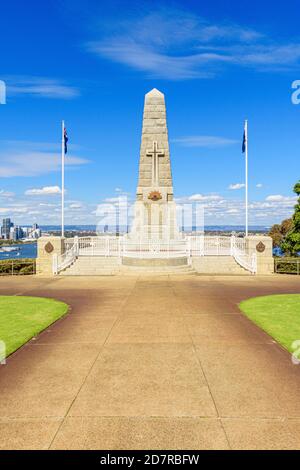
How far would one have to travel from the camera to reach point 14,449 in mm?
3666

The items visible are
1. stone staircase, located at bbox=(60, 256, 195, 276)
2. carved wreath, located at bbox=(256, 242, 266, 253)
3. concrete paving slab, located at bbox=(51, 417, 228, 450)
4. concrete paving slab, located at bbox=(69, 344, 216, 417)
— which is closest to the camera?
concrete paving slab, located at bbox=(51, 417, 228, 450)

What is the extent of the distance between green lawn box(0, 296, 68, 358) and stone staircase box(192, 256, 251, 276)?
11471mm

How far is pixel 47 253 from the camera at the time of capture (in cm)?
2131

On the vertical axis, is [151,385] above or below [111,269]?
below

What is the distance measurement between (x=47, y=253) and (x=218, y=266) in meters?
10.1

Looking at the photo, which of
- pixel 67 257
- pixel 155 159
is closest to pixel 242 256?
pixel 67 257

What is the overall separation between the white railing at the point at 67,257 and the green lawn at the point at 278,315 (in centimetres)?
1209

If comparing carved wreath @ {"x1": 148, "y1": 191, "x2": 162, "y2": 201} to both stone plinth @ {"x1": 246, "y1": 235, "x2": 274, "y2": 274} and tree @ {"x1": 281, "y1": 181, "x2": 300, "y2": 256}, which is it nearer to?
stone plinth @ {"x1": 246, "y1": 235, "x2": 274, "y2": 274}

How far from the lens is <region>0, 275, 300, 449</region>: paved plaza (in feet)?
12.8

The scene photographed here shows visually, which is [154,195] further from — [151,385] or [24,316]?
[151,385]

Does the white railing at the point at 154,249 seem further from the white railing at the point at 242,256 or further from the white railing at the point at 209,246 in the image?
the white railing at the point at 242,256

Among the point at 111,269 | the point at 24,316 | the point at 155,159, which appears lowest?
the point at 24,316

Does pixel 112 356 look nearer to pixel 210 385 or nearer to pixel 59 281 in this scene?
pixel 210 385

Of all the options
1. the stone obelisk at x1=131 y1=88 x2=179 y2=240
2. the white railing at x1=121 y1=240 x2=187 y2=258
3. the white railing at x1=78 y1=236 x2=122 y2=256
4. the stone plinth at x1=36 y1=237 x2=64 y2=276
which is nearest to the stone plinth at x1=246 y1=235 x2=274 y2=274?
the white railing at x1=121 y1=240 x2=187 y2=258
